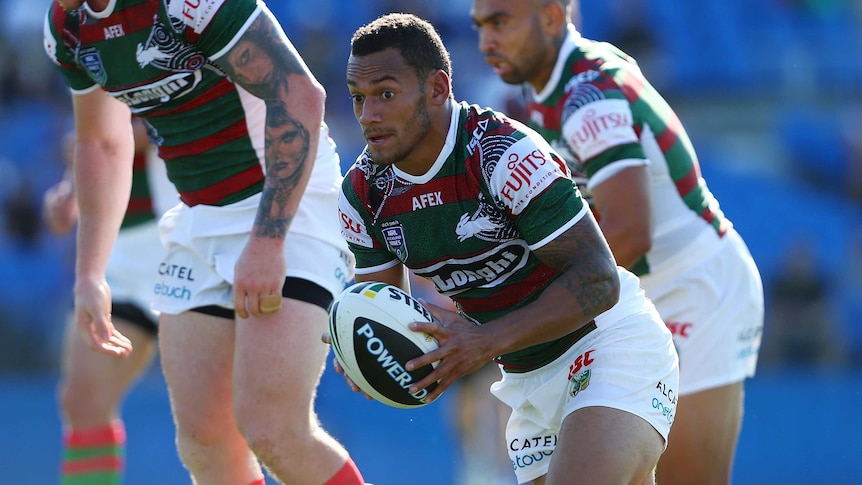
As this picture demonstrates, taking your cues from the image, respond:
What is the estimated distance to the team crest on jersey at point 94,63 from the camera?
4.13 metres

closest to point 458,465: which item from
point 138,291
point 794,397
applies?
point 794,397

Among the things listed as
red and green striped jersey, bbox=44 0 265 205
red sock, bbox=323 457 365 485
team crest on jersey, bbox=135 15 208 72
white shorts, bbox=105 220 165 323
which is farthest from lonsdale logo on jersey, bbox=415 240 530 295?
white shorts, bbox=105 220 165 323

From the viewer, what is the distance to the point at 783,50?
14.4 meters

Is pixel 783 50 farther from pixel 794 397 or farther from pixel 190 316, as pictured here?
pixel 190 316

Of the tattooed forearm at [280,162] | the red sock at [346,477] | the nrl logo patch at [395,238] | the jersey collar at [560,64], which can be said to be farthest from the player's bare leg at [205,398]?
the jersey collar at [560,64]

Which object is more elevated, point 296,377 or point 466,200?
point 466,200

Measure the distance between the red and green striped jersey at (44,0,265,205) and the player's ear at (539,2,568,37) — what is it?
1367mm

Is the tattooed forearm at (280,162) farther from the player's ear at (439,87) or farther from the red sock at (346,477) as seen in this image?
the red sock at (346,477)

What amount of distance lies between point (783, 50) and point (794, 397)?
6040 millimetres

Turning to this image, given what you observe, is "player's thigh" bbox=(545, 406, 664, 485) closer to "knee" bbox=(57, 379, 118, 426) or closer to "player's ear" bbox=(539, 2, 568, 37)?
"player's ear" bbox=(539, 2, 568, 37)

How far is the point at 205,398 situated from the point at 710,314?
2.16 meters

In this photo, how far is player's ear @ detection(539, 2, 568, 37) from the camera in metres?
4.94

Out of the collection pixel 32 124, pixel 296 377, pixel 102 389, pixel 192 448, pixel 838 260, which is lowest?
pixel 838 260

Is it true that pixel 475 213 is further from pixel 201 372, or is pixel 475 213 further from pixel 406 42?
pixel 201 372
